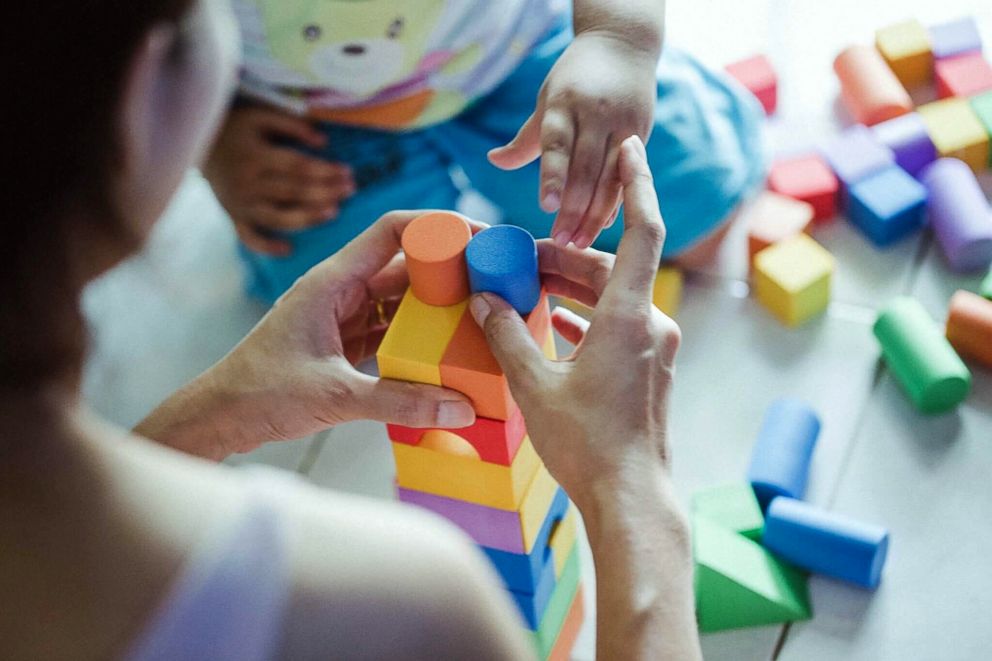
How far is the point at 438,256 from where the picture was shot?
853 millimetres

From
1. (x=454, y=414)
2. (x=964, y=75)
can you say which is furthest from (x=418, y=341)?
(x=964, y=75)

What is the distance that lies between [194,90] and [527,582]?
606 mm

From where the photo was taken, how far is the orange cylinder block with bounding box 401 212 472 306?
2.80 ft

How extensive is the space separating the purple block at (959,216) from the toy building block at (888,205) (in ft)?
0.07

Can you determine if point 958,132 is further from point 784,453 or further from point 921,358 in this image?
point 784,453

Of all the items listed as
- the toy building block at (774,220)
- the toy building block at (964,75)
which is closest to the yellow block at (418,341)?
the toy building block at (774,220)

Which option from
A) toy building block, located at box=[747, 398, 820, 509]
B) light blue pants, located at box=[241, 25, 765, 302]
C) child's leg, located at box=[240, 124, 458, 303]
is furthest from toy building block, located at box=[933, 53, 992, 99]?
child's leg, located at box=[240, 124, 458, 303]

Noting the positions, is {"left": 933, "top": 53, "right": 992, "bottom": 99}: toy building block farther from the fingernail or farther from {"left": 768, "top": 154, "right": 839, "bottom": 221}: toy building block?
the fingernail

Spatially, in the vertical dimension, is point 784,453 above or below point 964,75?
below

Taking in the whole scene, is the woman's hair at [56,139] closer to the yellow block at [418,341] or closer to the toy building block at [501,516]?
the yellow block at [418,341]

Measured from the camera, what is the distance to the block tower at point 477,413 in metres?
0.85

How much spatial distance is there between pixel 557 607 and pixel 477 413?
270 mm

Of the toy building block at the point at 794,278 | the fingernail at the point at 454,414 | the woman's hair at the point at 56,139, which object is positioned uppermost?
the woman's hair at the point at 56,139

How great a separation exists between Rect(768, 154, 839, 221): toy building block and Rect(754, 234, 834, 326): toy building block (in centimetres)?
9
